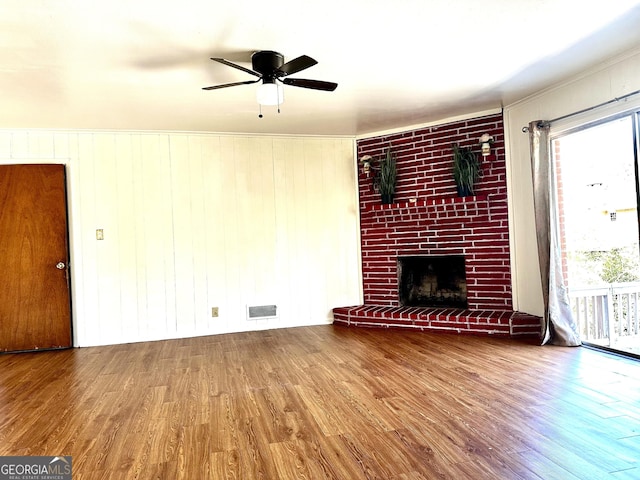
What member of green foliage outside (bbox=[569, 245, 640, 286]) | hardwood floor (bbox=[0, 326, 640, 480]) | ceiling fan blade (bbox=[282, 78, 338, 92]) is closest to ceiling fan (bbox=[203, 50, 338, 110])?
ceiling fan blade (bbox=[282, 78, 338, 92])

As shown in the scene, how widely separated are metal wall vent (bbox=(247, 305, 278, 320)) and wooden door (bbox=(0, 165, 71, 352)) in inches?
75.0

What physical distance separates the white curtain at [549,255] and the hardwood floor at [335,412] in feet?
Result: 0.59

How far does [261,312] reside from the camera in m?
4.96

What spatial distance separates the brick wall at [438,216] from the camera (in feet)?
14.8

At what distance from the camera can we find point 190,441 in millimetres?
2156

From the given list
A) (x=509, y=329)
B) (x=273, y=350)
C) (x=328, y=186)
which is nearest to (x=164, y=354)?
(x=273, y=350)

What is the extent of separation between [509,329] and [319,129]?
297cm

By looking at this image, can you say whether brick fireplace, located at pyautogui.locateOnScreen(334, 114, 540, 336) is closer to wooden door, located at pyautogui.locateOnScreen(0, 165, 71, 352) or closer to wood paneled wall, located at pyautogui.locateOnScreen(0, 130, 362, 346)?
wood paneled wall, located at pyautogui.locateOnScreen(0, 130, 362, 346)

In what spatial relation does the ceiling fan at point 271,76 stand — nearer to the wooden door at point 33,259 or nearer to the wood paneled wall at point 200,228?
the wood paneled wall at point 200,228

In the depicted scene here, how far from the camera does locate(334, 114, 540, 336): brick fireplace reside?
446 centimetres

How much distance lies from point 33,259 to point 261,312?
2.45 m

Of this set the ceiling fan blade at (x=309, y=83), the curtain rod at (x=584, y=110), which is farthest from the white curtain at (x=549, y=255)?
the ceiling fan blade at (x=309, y=83)

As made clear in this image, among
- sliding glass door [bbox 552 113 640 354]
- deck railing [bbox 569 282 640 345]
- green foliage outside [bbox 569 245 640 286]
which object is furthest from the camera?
Answer: deck railing [bbox 569 282 640 345]

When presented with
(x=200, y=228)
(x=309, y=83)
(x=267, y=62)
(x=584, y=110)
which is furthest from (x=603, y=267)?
(x=200, y=228)
